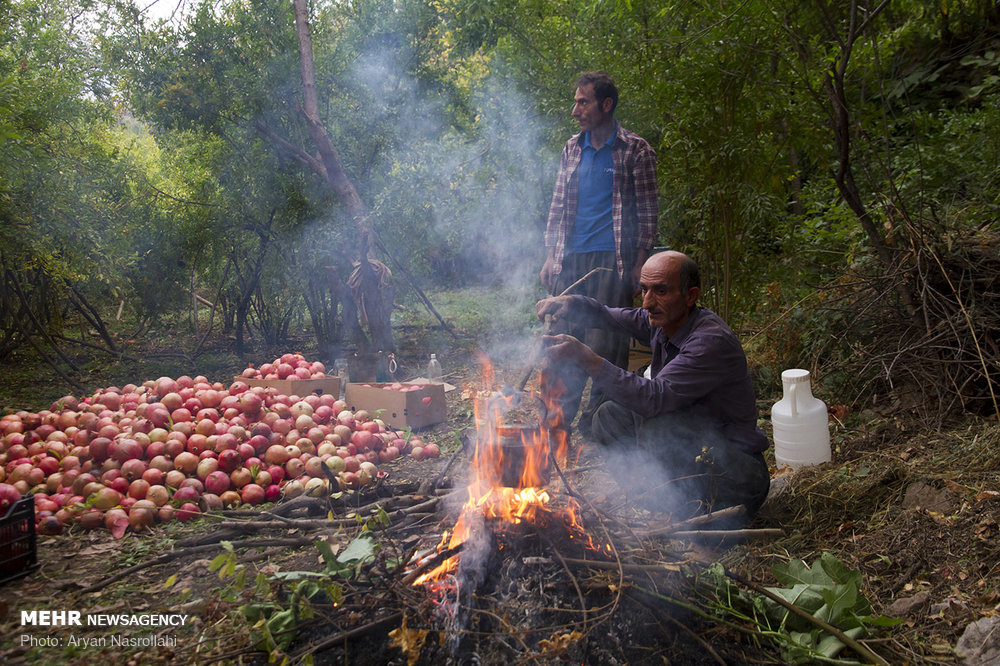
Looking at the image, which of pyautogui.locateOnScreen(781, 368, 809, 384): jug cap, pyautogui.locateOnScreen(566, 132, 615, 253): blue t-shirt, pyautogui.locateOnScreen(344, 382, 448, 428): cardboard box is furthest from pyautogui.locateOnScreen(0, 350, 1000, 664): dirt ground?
pyautogui.locateOnScreen(566, 132, 615, 253): blue t-shirt

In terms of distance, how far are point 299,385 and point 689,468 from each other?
342 cm

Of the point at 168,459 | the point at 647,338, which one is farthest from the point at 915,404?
the point at 168,459

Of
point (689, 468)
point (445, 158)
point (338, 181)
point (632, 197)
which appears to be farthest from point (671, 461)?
point (445, 158)

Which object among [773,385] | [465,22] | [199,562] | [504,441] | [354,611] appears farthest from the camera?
[465,22]

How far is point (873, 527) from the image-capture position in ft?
10.4

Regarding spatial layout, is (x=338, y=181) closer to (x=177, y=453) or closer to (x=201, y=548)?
(x=177, y=453)

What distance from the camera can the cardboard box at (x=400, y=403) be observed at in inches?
209

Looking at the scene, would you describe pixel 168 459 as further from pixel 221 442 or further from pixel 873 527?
pixel 873 527

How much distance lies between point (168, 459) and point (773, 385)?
469 centimetres

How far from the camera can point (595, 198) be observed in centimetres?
473

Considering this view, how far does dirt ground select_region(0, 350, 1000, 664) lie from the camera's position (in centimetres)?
226

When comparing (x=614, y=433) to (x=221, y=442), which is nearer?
(x=614, y=433)

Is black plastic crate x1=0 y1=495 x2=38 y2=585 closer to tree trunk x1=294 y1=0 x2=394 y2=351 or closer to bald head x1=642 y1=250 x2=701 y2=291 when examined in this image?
bald head x1=642 y1=250 x2=701 y2=291

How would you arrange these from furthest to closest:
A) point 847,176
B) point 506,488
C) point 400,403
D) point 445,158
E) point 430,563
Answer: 1. point 445,158
2. point 400,403
3. point 847,176
4. point 506,488
5. point 430,563
